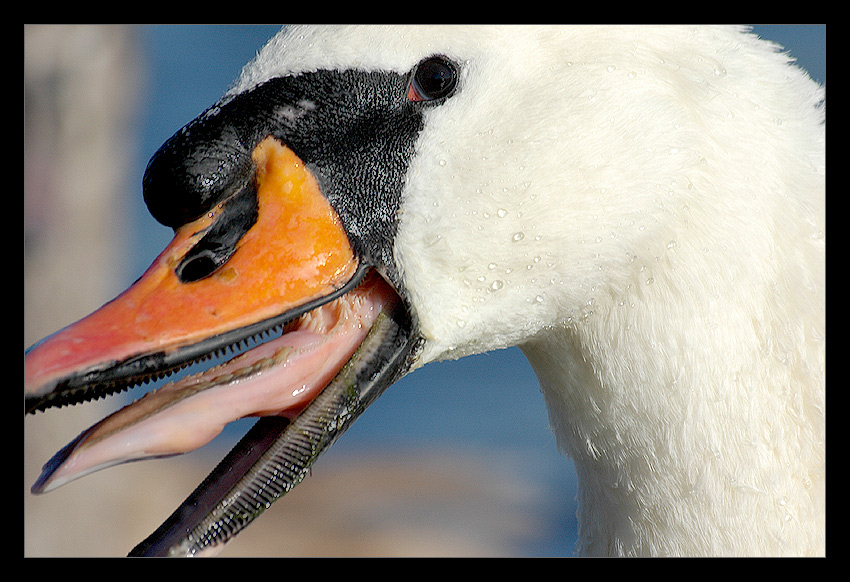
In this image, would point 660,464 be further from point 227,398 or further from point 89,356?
point 89,356

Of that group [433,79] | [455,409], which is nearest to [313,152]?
[433,79]

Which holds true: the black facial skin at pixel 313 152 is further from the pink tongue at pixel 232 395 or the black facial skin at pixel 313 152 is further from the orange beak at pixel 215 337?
the pink tongue at pixel 232 395

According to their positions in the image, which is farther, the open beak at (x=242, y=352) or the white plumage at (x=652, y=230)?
the white plumage at (x=652, y=230)

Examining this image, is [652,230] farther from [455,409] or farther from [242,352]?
[455,409]

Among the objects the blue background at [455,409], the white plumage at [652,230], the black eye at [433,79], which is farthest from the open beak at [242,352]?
the blue background at [455,409]

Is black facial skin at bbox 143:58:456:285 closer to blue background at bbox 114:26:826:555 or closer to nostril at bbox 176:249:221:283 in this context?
nostril at bbox 176:249:221:283

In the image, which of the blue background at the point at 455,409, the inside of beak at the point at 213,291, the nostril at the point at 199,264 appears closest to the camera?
the inside of beak at the point at 213,291

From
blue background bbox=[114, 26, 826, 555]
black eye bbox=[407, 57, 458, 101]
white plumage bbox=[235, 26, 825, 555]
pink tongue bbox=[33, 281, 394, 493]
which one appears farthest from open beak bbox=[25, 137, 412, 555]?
blue background bbox=[114, 26, 826, 555]
